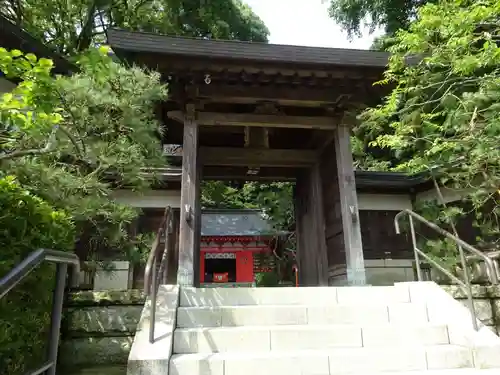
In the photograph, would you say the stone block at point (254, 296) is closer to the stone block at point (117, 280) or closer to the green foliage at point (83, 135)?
the green foliage at point (83, 135)

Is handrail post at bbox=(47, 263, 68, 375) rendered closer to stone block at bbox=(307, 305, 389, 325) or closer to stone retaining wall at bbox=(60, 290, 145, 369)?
stone retaining wall at bbox=(60, 290, 145, 369)

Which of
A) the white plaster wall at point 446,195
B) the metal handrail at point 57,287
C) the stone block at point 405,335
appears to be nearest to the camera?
the metal handrail at point 57,287

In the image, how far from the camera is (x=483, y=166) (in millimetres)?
5164

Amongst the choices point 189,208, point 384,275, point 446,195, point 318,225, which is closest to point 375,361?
point 189,208

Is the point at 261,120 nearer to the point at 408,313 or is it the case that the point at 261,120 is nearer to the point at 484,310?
the point at 408,313

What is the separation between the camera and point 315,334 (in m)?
3.01

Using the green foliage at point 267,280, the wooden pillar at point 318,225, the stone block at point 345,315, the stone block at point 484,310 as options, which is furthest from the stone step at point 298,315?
the green foliage at point 267,280

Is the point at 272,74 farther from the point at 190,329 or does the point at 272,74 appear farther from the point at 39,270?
the point at 39,270

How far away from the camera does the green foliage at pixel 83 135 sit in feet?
→ 8.18

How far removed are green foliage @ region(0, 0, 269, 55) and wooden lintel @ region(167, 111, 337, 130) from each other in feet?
23.7

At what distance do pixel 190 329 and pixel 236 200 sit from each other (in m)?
15.9

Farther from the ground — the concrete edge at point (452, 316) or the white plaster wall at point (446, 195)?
the white plaster wall at point (446, 195)

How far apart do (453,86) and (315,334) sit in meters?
3.56

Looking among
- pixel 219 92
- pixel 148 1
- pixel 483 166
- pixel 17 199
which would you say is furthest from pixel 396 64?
pixel 148 1
